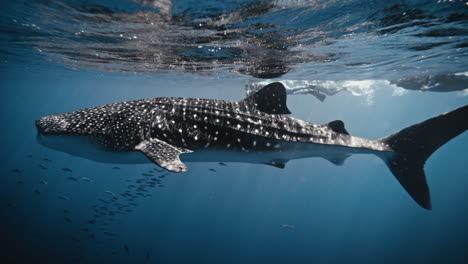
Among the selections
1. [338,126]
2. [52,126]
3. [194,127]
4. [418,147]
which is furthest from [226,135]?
[418,147]

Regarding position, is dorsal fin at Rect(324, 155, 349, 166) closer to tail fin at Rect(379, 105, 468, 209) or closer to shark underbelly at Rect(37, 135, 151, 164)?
tail fin at Rect(379, 105, 468, 209)

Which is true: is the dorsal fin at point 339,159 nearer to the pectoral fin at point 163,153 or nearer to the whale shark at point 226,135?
the whale shark at point 226,135

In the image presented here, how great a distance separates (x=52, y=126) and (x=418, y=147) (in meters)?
7.92

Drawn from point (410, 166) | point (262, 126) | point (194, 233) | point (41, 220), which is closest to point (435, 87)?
point (410, 166)

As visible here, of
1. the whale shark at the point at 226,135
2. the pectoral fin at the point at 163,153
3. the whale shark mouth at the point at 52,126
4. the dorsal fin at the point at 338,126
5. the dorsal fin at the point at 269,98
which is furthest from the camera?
the dorsal fin at the point at 338,126

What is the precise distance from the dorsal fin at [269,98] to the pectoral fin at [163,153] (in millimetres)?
2057

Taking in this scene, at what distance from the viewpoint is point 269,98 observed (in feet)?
17.8

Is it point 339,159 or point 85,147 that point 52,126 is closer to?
point 85,147

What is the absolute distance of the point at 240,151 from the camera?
4898mm

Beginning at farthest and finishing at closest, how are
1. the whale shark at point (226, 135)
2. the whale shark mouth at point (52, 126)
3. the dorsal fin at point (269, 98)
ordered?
the dorsal fin at point (269, 98), the whale shark at point (226, 135), the whale shark mouth at point (52, 126)

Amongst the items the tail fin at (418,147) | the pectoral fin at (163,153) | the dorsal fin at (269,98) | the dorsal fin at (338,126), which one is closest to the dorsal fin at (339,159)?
the dorsal fin at (338,126)

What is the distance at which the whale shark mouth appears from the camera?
3.91 meters

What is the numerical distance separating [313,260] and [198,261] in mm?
22602

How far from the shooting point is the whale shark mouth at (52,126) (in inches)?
154
